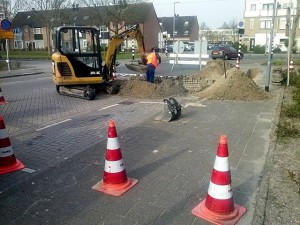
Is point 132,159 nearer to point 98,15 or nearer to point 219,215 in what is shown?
point 219,215

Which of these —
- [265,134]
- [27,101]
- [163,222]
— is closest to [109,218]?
[163,222]

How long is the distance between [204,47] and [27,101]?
1515cm

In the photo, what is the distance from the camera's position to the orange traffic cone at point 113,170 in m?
3.93

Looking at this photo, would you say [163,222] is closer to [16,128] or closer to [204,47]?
[16,128]

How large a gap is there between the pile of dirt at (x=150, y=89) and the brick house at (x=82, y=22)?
22732mm

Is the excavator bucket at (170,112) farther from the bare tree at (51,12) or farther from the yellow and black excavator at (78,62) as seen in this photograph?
the bare tree at (51,12)

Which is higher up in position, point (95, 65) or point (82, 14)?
point (82, 14)

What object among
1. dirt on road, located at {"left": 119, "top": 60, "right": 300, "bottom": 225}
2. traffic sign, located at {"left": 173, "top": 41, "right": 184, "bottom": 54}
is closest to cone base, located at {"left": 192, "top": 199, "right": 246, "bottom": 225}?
dirt on road, located at {"left": 119, "top": 60, "right": 300, "bottom": 225}

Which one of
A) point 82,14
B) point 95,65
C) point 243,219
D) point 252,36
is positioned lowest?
point 243,219

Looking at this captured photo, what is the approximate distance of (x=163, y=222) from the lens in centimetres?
325

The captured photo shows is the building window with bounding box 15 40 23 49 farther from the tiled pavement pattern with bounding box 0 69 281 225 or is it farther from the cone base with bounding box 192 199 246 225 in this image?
the cone base with bounding box 192 199 246 225

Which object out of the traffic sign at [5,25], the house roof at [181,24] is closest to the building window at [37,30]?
the house roof at [181,24]

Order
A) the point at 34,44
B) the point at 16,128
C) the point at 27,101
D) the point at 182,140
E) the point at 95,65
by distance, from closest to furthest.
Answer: the point at 182,140 → the point at 16,128 → the point at 27,101 → the point at 95,65 → the point at 34,44

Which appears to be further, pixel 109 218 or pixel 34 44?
pixel 34 44
